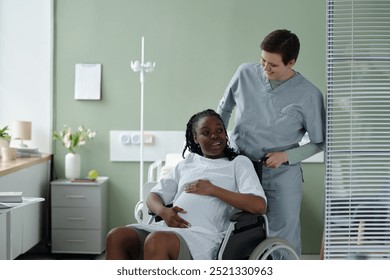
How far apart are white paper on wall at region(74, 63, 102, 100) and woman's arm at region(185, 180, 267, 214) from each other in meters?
1.94

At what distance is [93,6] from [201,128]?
79.0 inches

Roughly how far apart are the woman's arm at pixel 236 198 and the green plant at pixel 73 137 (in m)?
1.86

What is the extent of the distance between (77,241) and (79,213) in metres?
0.17

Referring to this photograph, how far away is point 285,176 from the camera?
245 cm

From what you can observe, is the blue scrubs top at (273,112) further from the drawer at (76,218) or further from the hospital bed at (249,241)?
the drawer at (76,218)

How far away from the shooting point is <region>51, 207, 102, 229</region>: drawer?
388cm

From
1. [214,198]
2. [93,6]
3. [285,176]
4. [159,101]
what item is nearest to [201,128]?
[214,198]

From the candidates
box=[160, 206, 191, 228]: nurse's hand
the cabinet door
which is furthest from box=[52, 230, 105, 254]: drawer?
box=[160, 206, 191, 228]: nurse's hand

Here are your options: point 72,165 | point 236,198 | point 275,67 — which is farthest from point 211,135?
point 72,165

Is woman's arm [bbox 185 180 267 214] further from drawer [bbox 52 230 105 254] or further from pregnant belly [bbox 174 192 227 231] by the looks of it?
drawer [bbox 52 230 105 254]

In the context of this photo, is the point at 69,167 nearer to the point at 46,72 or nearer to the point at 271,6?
the point at 46,72

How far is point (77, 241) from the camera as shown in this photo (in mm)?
3887

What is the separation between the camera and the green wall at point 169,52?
13.1ft

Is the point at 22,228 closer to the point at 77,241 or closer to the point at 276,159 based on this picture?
the point at 77,241
